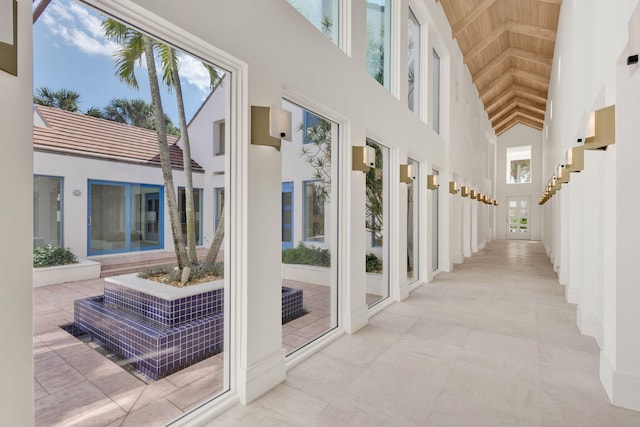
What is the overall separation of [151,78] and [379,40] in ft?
11.0

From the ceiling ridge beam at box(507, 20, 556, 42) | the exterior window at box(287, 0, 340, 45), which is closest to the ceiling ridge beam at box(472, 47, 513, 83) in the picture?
the ceiling ridge beam at box(507, 20, 556, 42)

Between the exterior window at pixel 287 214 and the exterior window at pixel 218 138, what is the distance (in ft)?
3.00

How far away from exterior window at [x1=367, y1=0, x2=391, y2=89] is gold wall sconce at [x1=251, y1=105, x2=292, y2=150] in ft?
7.33

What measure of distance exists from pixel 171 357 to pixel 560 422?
2.64 meters

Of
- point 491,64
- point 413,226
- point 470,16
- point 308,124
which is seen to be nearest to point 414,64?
point 470,16

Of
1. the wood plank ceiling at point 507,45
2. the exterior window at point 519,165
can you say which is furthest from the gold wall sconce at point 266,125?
the exterior window at point 519,165

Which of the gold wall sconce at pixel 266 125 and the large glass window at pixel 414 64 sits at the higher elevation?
the large glass window at pixel 414 64

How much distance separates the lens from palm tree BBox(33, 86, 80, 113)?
1519mm

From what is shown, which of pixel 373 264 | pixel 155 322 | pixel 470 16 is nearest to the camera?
pixel 155 322

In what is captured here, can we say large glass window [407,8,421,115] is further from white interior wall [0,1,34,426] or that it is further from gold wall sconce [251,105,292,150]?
white interior wall [0,1,34,426]

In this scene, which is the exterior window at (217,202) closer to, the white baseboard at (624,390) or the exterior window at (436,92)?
the white baseboard at (624,390)

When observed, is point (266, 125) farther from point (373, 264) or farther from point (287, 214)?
point (373, 264)

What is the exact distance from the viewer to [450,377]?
2.60m

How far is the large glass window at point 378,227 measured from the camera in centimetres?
456
